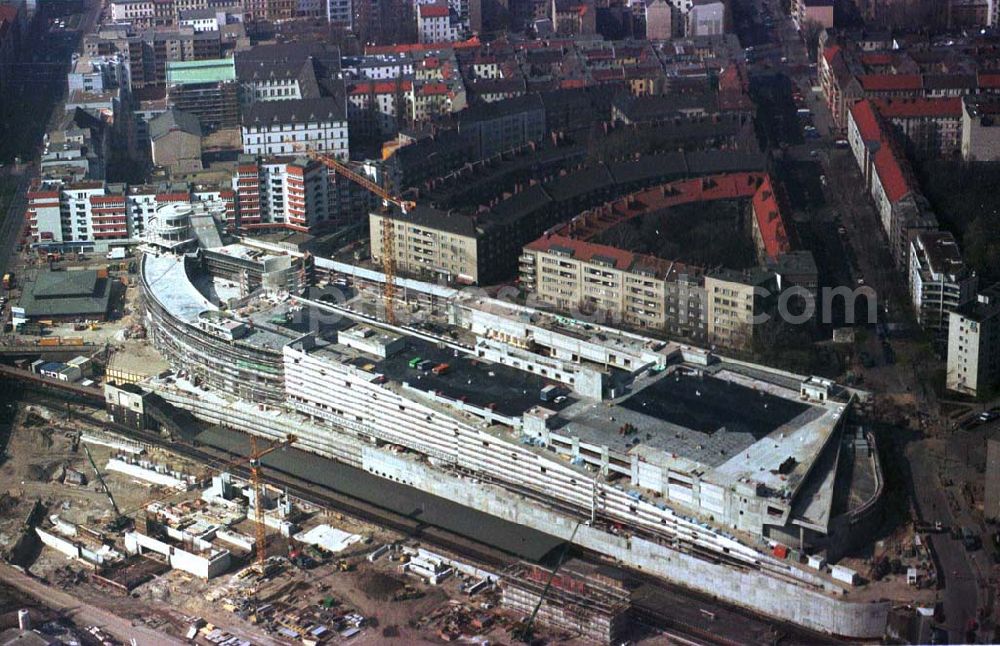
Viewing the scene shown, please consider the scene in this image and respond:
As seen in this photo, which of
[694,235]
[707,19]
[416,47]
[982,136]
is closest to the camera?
[694,235]

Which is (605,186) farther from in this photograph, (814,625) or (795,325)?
(814,625)

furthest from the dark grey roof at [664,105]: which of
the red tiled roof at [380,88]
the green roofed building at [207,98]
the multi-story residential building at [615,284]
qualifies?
the green roofed building at [207,98]

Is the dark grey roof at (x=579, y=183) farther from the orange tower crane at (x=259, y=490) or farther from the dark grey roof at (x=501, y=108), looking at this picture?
the orange tower crane at (x=259, y=490)

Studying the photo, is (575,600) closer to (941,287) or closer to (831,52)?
(941,287)

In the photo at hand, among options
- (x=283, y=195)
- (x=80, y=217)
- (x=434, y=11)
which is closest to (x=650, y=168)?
(x=283, y=195)

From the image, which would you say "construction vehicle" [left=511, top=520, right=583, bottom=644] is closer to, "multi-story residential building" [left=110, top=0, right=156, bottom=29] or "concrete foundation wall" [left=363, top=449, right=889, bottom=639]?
"concrete foundation wall" [left=363, top=449, right=889, bottom=639]

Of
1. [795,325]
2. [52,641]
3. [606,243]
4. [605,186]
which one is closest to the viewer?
[52,641]

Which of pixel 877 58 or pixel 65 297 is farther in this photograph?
pixel 877 58

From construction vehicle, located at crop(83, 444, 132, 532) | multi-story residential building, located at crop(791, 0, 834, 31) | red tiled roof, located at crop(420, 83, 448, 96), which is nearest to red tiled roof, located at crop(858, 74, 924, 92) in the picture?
multi-story residential building, located at crop(791, 0, 834, 31)

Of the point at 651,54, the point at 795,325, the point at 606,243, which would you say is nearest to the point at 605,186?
the point at 606,243
